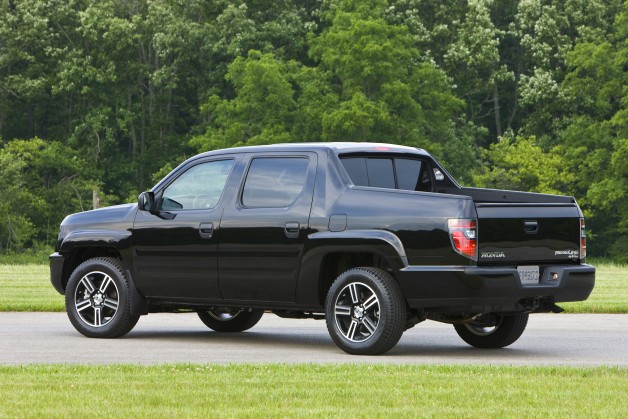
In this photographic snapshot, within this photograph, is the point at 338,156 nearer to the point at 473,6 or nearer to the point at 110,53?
the point at 473,6

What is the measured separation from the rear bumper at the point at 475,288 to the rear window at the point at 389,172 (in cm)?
141

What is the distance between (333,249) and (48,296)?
1128 cm

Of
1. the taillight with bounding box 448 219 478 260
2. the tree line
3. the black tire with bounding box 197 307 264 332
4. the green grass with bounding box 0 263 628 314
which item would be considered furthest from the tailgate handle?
the tree line

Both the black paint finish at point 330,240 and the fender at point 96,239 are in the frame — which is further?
the fender at point 96,239

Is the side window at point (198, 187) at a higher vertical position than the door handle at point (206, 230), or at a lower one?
higher

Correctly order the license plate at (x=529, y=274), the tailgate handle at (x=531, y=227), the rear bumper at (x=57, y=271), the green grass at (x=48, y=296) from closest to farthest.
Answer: the license plate at (x=529, y=274) → the tailgate handle at (x=531, y=227) → the rear bumper at (x=57, y=271) → the green grass at (x=48, y=296)

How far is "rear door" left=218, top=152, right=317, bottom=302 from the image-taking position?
498 inches

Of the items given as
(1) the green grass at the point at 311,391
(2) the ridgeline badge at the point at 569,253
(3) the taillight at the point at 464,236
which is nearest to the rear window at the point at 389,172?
(3) the taillight at the point at 464,236

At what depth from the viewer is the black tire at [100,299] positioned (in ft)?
45.6

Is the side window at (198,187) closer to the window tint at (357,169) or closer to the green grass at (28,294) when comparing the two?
the window tint at (357,169)

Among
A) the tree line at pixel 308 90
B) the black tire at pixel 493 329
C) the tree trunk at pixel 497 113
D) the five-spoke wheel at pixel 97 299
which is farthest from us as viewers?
the tree trunk at pixel 497 113

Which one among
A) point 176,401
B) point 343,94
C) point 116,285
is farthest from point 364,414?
point 343,94

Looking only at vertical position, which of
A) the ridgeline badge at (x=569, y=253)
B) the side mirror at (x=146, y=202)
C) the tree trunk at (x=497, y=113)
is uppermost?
the tree trunk at (x=497, y=113)

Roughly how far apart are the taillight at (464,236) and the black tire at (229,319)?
3.94 meters
